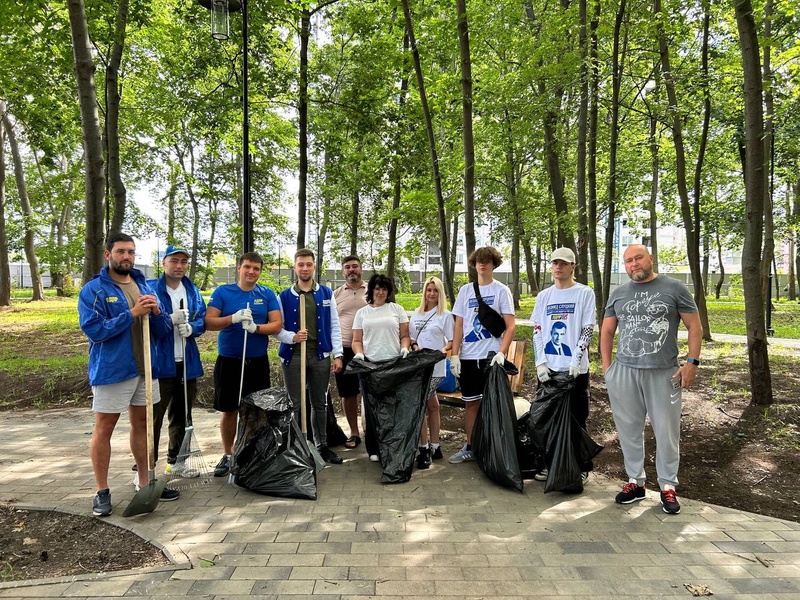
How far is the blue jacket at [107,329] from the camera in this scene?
10.7 feet

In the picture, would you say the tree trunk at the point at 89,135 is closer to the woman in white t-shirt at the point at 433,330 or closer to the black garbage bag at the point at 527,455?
the woman in white t-shirt at the point at 433,330

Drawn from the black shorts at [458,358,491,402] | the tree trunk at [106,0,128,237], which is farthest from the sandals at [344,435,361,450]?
the tree trunk at [106,0,128,237]

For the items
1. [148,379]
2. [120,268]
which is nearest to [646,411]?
[148,379]

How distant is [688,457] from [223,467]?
4.05 metres

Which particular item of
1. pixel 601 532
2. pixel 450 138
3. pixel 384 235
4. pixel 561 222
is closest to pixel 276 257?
pixel 384 235

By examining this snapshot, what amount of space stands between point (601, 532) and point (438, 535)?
→ 1.02 m

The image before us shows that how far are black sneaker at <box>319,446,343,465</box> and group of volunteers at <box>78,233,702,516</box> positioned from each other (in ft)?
0.04

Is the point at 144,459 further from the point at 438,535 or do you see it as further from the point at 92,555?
the point at 438,535

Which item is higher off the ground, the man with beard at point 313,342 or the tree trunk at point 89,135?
the tree trunk at point 89,135

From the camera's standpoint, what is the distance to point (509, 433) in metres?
3.98

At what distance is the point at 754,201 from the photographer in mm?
5371

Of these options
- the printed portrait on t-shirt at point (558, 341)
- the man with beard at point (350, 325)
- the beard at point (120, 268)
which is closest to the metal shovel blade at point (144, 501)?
the beard at point (120, 268)

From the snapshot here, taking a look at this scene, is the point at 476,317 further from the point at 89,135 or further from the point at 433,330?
the point at 89,135

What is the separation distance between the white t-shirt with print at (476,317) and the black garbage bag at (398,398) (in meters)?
0.32
